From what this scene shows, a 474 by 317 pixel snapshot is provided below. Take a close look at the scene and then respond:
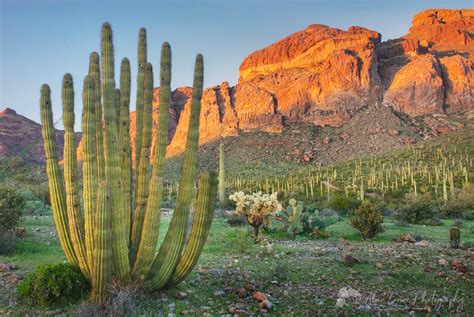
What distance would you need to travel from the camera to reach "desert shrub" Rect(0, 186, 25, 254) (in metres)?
8.05

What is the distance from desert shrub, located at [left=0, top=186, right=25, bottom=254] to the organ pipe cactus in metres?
3.14

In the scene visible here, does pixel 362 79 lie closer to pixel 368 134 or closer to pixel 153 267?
pixel 368 134

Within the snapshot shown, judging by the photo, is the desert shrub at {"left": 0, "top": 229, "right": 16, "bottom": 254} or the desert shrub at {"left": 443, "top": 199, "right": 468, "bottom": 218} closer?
the desert shrub at {"left": 0, "top": 229, "right": 16, "bottom": 254}

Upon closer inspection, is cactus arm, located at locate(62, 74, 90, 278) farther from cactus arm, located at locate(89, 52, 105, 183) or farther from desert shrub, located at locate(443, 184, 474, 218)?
desert shrub, located at locate(443, 184, 474, 218)

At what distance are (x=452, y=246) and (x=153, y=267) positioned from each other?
7024 mm

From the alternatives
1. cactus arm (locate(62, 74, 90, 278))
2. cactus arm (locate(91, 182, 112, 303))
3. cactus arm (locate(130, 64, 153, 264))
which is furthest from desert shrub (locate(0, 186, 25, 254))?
cactus arm (locate(91, 182, 112, 303))

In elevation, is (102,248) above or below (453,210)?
above

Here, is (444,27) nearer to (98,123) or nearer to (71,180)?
(98,123)

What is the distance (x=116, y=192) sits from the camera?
5.26 metres

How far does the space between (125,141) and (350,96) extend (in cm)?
8834

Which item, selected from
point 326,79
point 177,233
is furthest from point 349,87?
point 177,233

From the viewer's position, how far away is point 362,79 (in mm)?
91438

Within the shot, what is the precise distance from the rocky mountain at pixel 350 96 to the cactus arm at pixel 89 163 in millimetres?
67976

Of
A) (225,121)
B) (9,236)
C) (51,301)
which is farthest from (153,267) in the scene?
(225,121)
